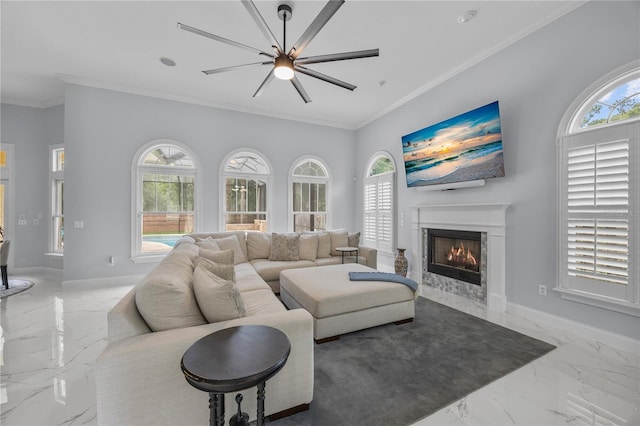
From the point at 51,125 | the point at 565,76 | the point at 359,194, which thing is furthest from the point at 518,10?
the point at 51,125

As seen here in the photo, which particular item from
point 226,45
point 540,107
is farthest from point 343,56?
point 540,107

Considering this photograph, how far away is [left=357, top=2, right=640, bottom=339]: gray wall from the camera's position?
2492 millimetres

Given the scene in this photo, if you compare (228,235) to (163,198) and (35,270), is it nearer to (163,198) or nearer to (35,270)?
(163,198)

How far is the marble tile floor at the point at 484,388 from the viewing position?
5.40 ft

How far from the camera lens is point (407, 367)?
7.07 feet

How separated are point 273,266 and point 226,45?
3096 mm

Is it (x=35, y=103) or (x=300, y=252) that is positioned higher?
(x=35, y=103)

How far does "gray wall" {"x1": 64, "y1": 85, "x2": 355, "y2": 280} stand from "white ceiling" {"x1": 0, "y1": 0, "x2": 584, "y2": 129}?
33cm

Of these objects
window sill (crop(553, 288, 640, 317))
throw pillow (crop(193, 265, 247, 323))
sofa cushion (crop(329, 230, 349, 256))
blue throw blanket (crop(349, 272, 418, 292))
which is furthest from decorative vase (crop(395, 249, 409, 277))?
throw pillow (crop(193, 265, 247, 323))

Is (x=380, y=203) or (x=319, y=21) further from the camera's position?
(x=380, y=203)

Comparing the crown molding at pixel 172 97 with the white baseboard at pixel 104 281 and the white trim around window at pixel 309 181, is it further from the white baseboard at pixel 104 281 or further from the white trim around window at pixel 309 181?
the white baseboard at pixel 104 281

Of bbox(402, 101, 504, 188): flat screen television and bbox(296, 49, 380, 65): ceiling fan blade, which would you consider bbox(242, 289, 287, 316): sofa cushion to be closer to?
bbox(296, 49, 380, 65): ceiling fan blade

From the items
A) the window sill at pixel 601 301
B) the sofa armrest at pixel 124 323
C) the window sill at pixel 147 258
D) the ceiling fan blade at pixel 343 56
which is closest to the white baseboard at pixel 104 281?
the window sill at pixel 147 258

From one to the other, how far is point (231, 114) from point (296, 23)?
9.32 ft
